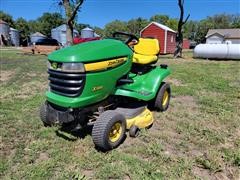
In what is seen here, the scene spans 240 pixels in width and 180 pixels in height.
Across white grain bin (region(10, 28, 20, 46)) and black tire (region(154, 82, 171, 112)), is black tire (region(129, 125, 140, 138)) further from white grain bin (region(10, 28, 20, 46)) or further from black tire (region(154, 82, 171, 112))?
white grain bin (region(10, 28, 20, 46))

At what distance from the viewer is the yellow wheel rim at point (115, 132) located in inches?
126

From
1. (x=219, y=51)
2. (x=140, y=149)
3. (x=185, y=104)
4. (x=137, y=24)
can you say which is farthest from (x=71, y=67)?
(x=137, y=24)

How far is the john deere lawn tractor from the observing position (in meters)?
2.94

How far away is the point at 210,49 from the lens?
16.2 meters

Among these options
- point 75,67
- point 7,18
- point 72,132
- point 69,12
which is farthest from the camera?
point 7,18

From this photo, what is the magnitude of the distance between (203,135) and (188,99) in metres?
1.97

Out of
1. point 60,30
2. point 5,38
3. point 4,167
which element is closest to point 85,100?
point 4,167

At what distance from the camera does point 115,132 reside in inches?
129

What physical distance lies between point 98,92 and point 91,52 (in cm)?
47

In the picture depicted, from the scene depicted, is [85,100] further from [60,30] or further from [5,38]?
[5,38]

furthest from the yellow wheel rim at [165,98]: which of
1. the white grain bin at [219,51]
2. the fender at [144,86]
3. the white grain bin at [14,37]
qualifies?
the white grain bin at [14,37]

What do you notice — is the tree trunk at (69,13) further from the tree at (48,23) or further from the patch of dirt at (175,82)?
the tree at (48,23)

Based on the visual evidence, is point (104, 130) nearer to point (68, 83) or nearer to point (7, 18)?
point (68, 83)

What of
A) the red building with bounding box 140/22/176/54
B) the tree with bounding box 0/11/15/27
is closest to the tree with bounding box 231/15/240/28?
the red building with bounding box 140/22/176/54
